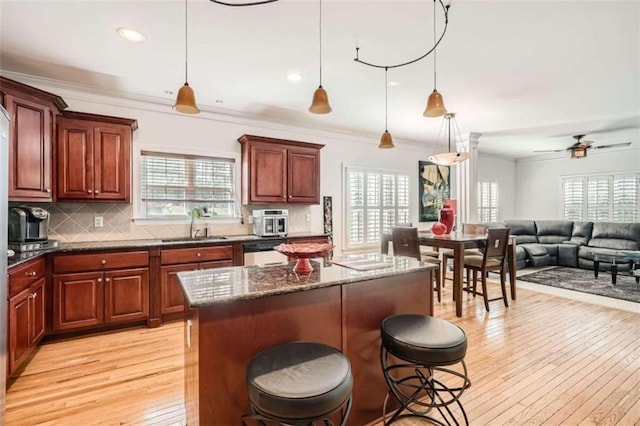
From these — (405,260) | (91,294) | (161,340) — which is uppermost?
(405,260)

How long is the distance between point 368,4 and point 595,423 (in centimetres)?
302

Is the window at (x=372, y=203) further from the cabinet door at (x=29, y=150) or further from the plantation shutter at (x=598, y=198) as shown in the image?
the plantation shutter at (x=598, y=198)

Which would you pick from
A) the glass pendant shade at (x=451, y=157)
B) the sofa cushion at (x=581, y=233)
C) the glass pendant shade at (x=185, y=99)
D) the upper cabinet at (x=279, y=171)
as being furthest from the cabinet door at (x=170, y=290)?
the sofa cushion at (x=581, y=233)

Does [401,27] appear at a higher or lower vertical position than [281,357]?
higher

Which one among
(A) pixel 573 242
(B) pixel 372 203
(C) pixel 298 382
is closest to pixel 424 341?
(C) pixel 298 382

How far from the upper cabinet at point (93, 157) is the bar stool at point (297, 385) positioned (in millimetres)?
3002

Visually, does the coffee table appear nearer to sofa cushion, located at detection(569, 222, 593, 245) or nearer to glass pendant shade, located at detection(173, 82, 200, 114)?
sofa cushion, located at detection(569, 222, 593, 245)

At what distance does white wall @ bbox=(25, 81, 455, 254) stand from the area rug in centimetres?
247

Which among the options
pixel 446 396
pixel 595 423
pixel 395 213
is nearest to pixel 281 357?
pixel 446 396

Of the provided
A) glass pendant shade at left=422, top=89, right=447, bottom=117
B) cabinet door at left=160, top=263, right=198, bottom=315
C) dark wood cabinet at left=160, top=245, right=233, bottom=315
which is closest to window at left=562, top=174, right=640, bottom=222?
glass pendant shade at left=422, top=89, right=447, bottom=117

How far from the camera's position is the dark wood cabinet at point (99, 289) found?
2.98m

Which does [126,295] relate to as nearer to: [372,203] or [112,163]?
[112,163]

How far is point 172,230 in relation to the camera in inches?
157

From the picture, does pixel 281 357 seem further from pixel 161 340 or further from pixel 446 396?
pixel 161 340
